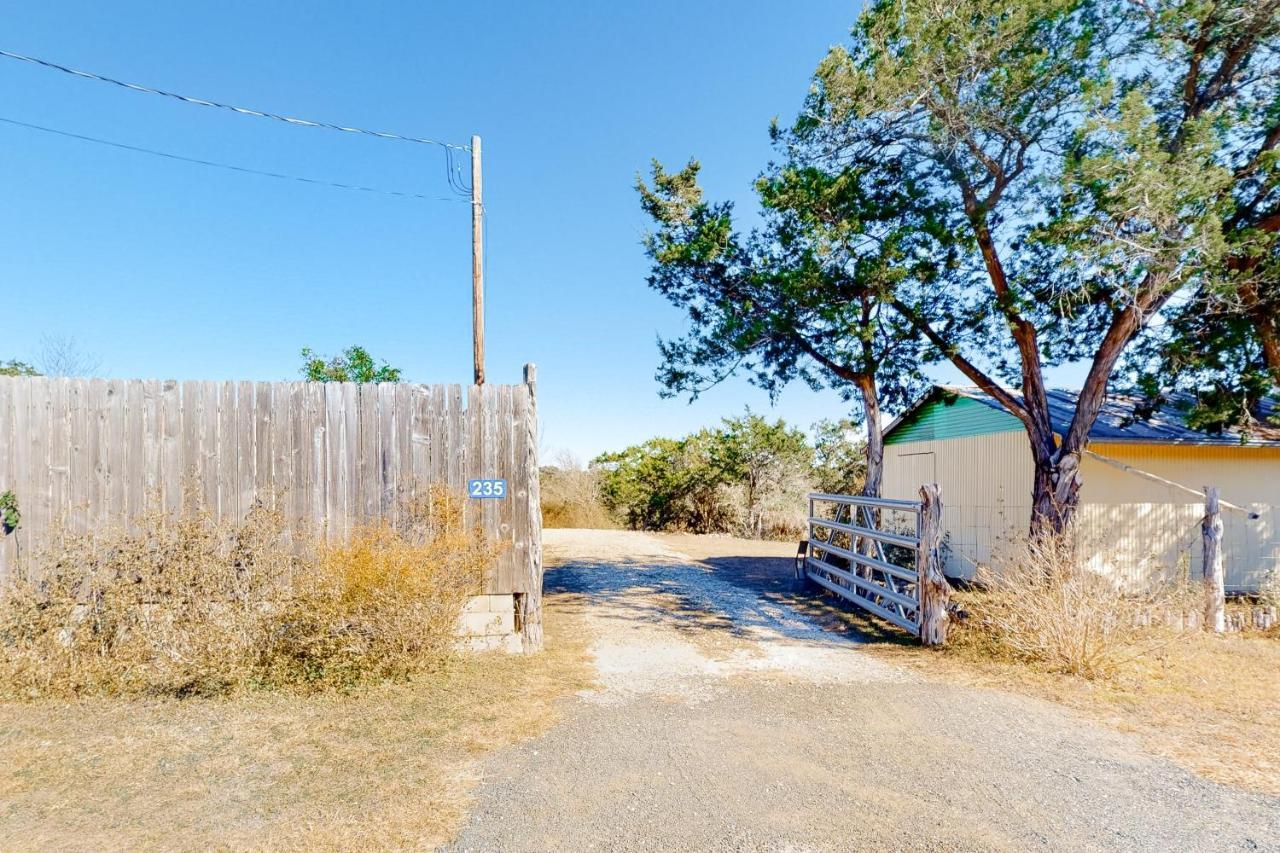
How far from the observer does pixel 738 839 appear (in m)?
2.82

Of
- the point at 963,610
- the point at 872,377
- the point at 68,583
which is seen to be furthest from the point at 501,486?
the point at 872,377

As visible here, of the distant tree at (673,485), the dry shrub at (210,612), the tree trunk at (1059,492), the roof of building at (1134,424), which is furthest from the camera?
the distant tree at (673,485)

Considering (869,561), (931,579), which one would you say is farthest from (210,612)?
(869,561)

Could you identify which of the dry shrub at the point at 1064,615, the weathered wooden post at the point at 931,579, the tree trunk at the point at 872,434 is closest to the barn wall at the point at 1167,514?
the tree trunk at the point at 872,434

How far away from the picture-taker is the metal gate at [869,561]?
6.81 meters

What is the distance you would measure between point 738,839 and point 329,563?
346 cm

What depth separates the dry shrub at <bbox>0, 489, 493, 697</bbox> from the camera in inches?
177

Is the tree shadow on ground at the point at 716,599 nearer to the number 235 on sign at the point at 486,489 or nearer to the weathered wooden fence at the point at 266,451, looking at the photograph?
the weathered wooden fence at the point at 266,451

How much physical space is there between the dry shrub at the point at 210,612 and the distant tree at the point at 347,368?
304 inches

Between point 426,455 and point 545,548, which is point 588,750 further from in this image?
point 545,548

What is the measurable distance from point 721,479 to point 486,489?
13.2 meters

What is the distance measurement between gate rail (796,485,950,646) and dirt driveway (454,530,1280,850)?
120 centimetres

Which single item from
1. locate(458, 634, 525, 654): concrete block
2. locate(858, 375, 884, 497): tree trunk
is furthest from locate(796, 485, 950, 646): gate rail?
locate(458, 634, 525, 654): concrete block

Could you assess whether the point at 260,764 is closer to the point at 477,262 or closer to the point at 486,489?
the point at 486,489
